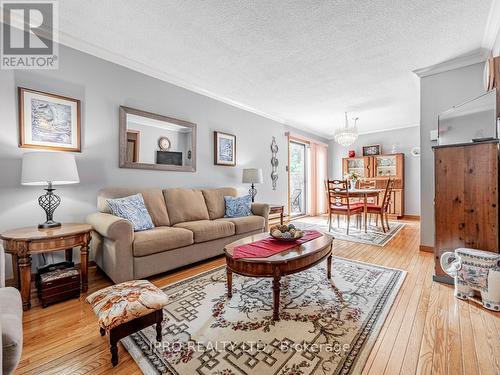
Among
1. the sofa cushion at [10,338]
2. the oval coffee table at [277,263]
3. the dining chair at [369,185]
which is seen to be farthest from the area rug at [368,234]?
the sofa cushion at [10,338]

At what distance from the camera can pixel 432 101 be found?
3229 mm

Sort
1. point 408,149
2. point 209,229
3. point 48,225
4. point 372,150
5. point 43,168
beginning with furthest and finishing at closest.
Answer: point 372,150 → point 408,149 → point 209,229 → point 48,225 → point 43,168

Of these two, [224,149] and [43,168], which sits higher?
[224,149]

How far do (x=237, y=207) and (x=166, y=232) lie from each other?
4.61ft

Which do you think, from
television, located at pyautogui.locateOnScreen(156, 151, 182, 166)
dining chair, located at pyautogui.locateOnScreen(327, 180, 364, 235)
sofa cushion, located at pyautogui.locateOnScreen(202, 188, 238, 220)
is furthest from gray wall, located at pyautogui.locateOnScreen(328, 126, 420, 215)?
television, located at pyautogui.locateOnScreen(156, 151, 182, 166)

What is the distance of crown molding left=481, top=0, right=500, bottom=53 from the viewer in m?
2.10

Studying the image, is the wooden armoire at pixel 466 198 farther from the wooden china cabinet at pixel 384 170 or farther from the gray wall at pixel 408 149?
the gray wall at pixel 408 149

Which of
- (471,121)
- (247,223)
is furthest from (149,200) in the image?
(471,121)

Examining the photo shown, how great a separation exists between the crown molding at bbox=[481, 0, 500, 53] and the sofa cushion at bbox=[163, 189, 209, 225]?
366cm

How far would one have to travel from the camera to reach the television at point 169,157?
3.40 metres

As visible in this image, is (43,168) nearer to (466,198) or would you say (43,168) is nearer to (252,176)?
(252,176)

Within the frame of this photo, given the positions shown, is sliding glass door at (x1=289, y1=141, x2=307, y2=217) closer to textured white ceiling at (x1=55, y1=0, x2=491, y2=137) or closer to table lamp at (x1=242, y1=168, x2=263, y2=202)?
table lamp at (x1=242, y1=168, x2=263, y2=202)

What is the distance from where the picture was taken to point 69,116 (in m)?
2.55

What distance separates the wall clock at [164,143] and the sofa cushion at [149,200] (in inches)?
26.7
